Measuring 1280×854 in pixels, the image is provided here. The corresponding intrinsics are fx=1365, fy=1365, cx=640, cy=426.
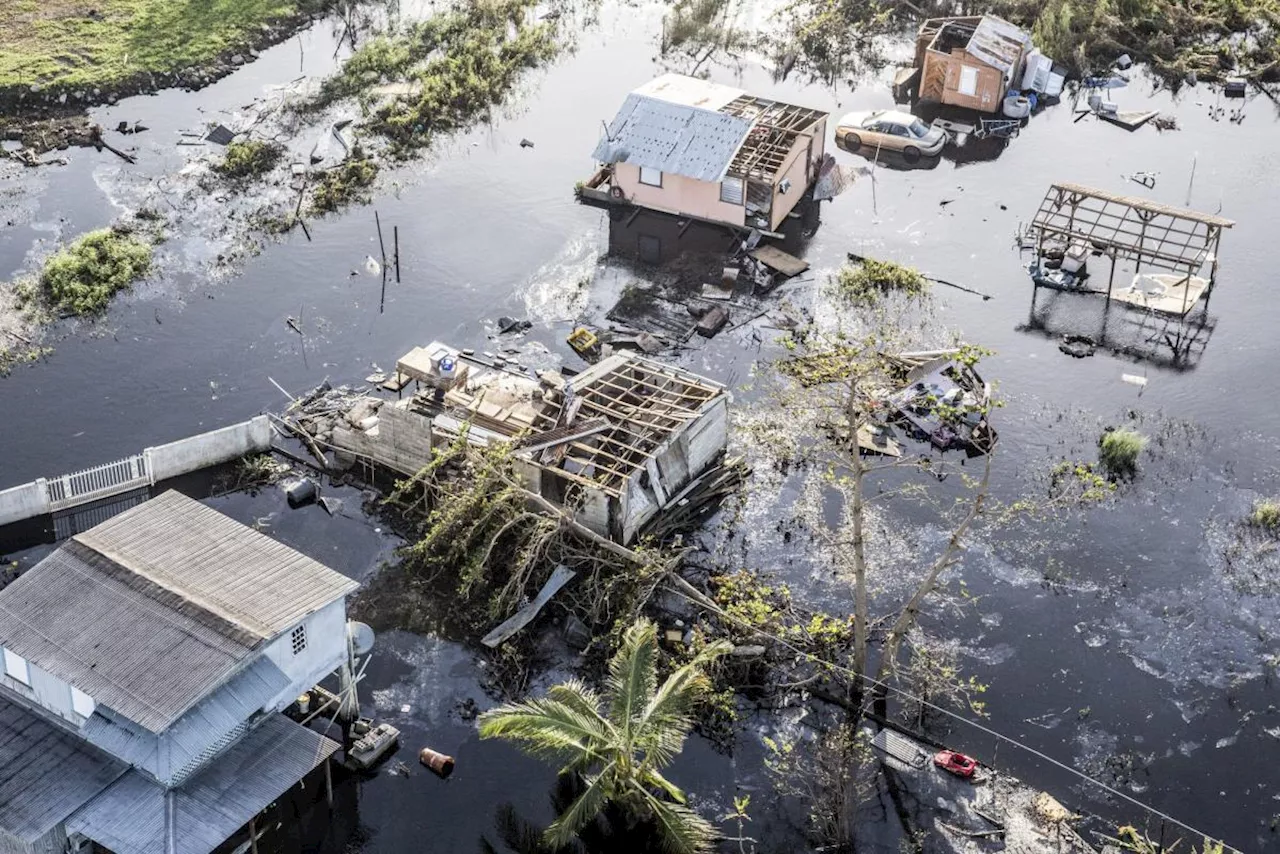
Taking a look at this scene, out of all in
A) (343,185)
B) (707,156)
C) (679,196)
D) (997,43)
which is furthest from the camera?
(997,43)

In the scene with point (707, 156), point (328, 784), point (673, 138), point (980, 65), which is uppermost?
point (980, 65)

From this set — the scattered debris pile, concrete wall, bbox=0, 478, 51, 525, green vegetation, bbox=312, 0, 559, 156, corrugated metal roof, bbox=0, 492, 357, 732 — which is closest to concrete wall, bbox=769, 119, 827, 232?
the scattered debris pile

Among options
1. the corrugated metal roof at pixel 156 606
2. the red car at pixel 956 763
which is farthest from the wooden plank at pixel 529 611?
the red car at pixel 956 763

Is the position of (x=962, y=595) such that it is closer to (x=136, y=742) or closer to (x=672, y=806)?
(x=672, y=806)

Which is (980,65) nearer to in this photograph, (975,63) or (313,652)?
(975,63)

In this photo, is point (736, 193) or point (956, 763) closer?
point (956, 763)

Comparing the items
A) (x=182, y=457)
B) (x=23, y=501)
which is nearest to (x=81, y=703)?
(x=23, y=501)

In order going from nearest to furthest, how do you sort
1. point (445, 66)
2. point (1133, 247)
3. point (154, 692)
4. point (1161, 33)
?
point (154, 692) < point (1133, 247) < point (445, 66) < point (1161, 33)

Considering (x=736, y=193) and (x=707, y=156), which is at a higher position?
(x=707, y=156)
